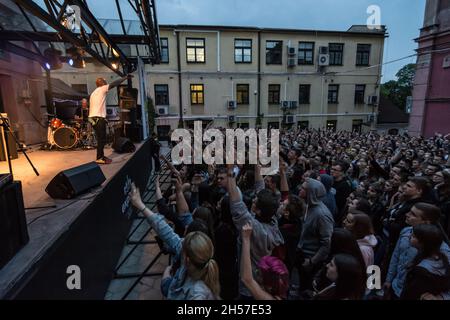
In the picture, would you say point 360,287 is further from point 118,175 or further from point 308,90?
point 308,90

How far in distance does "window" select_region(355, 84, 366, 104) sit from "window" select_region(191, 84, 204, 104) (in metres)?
12.9

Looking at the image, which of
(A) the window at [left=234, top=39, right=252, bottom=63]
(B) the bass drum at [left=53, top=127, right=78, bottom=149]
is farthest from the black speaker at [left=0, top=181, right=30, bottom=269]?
(A) the window at [left=234, top=39, right=252, bottom=63]

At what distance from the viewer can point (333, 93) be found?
20.2 metres

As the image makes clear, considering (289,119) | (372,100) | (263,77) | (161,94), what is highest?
(263,77)

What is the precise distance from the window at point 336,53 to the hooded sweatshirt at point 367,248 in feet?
67.9

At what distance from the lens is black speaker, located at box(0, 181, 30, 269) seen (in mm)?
1644

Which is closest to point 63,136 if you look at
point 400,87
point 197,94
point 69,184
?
point 69,184

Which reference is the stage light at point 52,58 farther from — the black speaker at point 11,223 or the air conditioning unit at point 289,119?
the air conditioning unit at point 289,119

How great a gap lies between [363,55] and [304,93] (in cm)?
588

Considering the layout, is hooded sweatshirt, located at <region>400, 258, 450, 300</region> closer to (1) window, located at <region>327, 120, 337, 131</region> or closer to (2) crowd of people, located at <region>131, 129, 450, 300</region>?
(2) crowd of people, located at <region>131, 129, 450, 300</region>

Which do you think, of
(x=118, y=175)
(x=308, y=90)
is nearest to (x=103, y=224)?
(x=118, y=175)

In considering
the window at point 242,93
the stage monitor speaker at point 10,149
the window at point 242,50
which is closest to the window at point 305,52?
the window at point 242,50

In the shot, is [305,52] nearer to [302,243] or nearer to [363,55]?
[363,55]

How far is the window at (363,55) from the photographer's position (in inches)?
786
